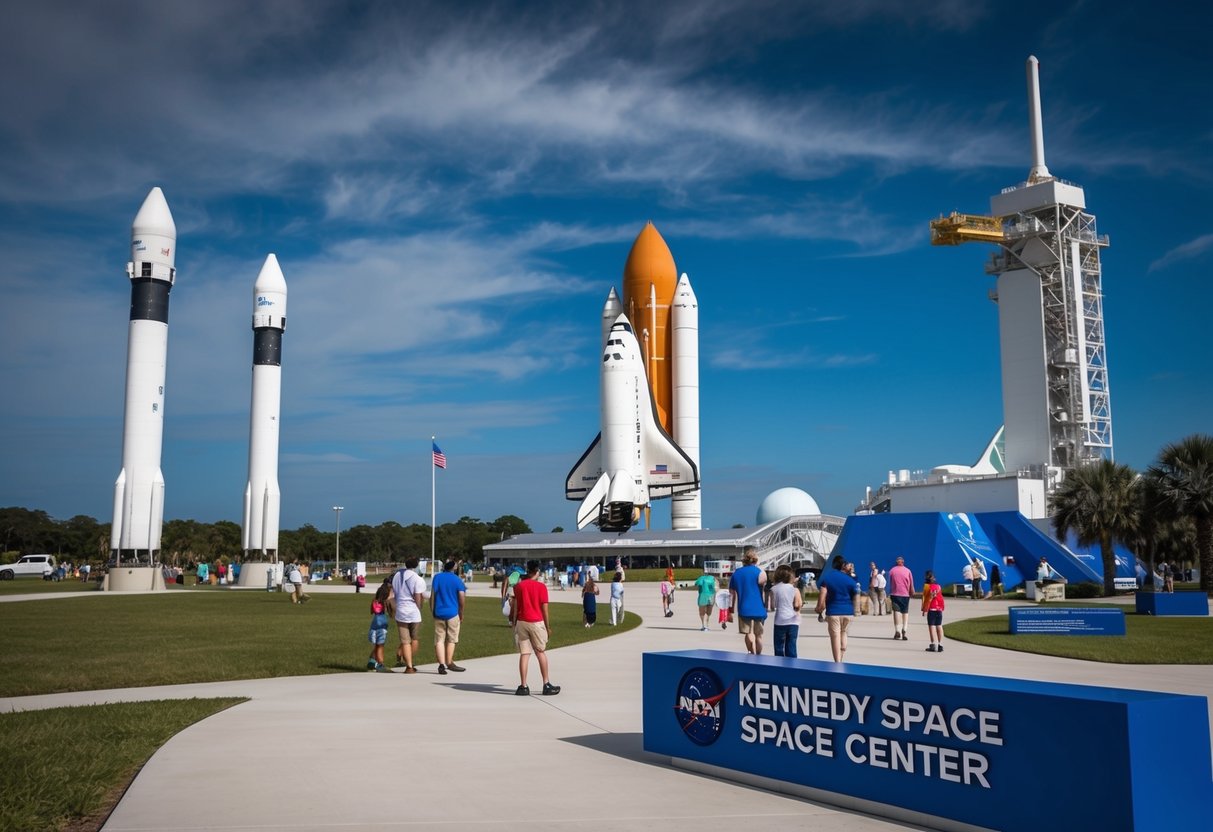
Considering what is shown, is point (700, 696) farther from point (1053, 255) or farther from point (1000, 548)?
point (1053, 255)

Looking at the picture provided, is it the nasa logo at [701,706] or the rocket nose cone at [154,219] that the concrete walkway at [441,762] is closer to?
the nasa logo at [701,706]

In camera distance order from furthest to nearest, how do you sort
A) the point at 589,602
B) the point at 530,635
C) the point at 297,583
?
1. the point at 297,583
2. the point at 589,602
3. the point at 530,635

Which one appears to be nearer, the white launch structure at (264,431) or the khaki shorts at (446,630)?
the khaki shorts at (446,630)

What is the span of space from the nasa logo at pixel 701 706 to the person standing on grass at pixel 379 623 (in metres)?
7.89

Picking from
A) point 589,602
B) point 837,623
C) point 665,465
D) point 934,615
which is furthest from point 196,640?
point 665,465

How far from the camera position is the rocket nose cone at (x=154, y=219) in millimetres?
47031

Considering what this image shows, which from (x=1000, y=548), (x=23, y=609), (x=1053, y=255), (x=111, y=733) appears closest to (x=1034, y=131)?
(x=1053, y=255)

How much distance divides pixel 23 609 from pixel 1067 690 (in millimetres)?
30783

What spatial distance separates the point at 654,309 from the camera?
221 feet

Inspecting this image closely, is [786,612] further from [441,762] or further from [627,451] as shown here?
[627,451]

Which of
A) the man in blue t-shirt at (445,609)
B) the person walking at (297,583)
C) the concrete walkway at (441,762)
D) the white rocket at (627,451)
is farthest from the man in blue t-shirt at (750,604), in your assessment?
the white rocket at (627,451)

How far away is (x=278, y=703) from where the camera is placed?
37.1 ft

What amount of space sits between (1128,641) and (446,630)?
13470 millimetres

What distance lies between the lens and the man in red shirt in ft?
38.0
